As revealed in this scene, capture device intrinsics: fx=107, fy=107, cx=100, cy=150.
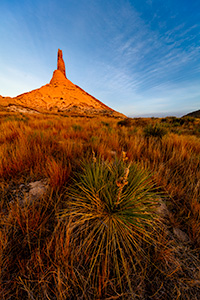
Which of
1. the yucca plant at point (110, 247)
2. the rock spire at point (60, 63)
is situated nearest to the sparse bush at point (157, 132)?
the yucca plant at point (110, 247)

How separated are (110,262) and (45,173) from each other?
3.24ft

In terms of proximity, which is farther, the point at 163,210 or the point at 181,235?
the point at 163,210

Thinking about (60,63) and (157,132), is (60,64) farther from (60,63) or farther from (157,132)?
(157,132)

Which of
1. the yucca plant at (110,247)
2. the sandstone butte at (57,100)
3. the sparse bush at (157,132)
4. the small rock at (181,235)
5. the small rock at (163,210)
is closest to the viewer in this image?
the yucca plant at (110,247)

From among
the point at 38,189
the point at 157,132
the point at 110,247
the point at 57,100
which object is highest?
the point at 57,100

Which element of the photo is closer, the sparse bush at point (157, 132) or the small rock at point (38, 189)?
the small rock at point (38, 189)

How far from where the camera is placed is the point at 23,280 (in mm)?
563

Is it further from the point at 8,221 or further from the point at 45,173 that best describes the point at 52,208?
the point at 45,173

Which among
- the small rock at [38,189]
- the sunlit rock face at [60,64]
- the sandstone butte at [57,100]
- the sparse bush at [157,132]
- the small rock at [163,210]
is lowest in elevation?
the small rock at [163,210]

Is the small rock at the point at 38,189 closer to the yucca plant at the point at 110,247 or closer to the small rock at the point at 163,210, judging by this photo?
the yucca plant at the point at 110,247

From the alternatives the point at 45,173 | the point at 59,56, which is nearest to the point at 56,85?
the point at 59,56

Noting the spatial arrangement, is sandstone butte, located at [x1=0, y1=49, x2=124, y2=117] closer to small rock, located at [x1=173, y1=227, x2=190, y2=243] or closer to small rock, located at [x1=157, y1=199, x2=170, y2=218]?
small rock, located at [x1=157, y1=199, x2=170, y2=218]

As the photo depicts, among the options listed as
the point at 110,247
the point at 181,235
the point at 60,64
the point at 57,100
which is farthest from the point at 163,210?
the point at 60,64

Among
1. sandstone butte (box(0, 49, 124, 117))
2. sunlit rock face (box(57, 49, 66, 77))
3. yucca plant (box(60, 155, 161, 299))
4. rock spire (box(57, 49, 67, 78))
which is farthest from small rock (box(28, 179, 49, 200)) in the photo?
rock spire (box(57, 49, 67, 78))
